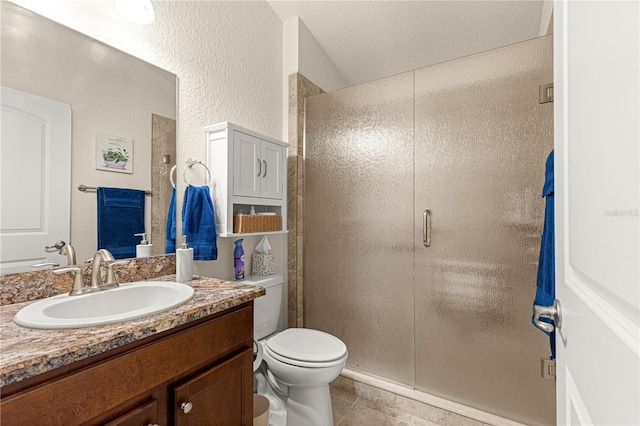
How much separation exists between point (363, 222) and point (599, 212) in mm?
1616

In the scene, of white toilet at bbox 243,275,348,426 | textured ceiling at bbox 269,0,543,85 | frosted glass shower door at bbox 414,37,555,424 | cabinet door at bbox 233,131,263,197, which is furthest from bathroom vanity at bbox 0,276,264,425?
textured ceiling at bbox 269,0,543,85

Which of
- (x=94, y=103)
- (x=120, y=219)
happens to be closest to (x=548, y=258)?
(x=120, y=219)

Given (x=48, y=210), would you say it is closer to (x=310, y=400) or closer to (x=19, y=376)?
(x=19, y=376)

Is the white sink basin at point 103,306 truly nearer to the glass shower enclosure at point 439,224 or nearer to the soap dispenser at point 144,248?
the soap dispenser at point 144,248

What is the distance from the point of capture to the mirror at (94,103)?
3.35ft

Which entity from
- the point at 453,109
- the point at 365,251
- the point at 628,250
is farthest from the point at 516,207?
the point at 628,250

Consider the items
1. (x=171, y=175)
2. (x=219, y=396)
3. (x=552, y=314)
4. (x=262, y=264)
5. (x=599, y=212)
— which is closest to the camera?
(x=599, y=212)

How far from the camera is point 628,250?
1.12 feet

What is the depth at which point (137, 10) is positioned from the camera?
49.6 inches

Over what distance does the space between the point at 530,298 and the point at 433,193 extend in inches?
28.3

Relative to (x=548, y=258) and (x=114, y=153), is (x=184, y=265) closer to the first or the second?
(x=114, y=153)

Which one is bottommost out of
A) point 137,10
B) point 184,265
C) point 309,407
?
point 309,407

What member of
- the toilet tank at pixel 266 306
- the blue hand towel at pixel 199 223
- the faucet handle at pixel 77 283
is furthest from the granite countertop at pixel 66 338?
the toilet tank at pixel 266 306

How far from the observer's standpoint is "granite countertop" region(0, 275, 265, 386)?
0.60 m
